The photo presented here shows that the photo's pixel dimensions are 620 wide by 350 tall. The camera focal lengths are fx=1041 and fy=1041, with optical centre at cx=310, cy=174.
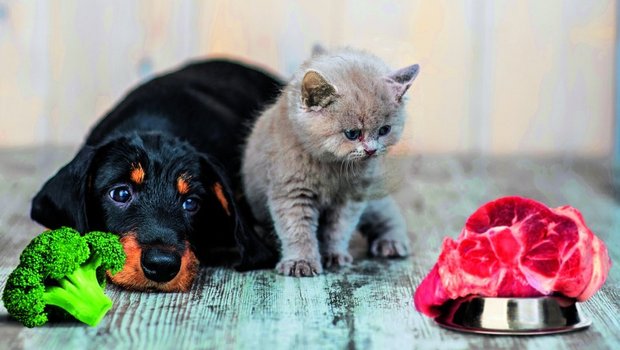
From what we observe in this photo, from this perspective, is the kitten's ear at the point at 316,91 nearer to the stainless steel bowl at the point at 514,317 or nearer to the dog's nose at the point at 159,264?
the dog's nose at the point at 159,264

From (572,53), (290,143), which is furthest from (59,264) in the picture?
(572,53)

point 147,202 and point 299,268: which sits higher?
point 147,202

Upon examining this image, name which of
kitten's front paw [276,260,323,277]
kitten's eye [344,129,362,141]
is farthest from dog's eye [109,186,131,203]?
kitten's eye [344,129,362,141]

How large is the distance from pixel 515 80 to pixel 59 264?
3.33 m

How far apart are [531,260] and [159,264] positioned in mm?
968

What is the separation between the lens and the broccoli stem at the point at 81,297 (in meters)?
2.50

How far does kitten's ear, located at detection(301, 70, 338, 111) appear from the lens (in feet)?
9.45

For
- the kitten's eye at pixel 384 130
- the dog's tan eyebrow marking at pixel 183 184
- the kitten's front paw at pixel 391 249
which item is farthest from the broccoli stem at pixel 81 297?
the kitten's front paw at pixel 391 249

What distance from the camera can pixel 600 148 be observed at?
5.36 meters

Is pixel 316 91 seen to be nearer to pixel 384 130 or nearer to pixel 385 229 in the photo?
pixel 384 130

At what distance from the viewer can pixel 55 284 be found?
2.56m

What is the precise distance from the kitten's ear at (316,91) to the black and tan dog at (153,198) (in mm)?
404

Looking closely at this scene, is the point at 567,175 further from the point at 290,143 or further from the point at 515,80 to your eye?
the point at 290,143

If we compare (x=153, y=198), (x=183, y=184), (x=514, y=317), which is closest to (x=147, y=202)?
(x=153, y=198)
